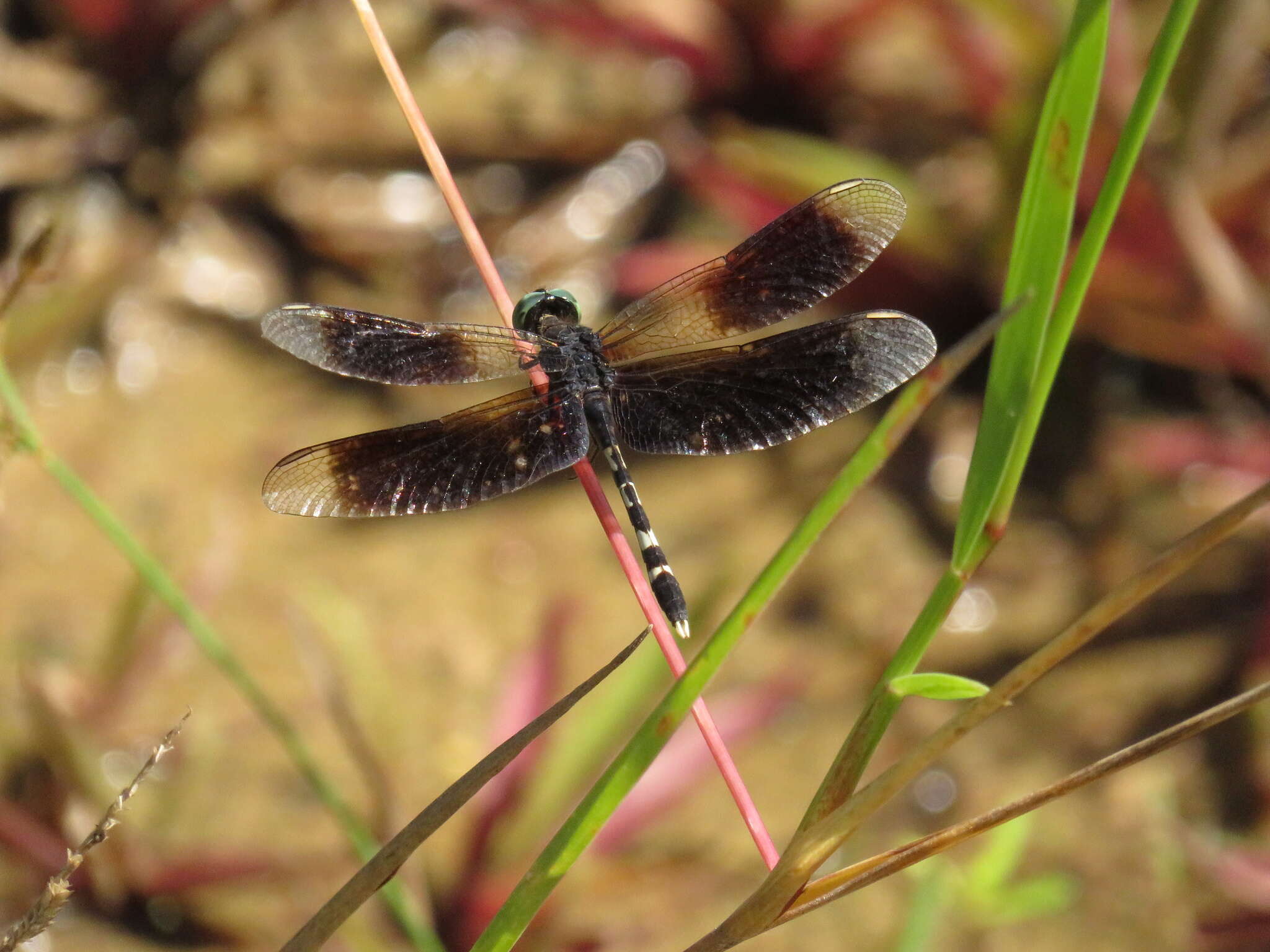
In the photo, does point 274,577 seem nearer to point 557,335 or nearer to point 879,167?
point 557,335

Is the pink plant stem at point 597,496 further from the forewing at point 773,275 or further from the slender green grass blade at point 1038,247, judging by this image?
the forewing at point 773,275

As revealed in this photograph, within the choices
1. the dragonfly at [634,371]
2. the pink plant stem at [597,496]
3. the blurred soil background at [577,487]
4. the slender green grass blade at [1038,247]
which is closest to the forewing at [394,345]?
the dragonfly at [634,371]

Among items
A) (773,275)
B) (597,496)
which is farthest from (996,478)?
(773,275)

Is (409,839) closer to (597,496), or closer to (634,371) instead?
(597,496)

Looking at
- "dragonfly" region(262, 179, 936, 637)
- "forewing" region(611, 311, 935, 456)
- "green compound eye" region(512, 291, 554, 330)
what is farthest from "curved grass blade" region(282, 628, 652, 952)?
"green compound eye" region(512, 291, 554, 330)

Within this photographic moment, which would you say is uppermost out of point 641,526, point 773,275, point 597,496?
point 597,496

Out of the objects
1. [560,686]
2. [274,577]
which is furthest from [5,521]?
[560,686]
